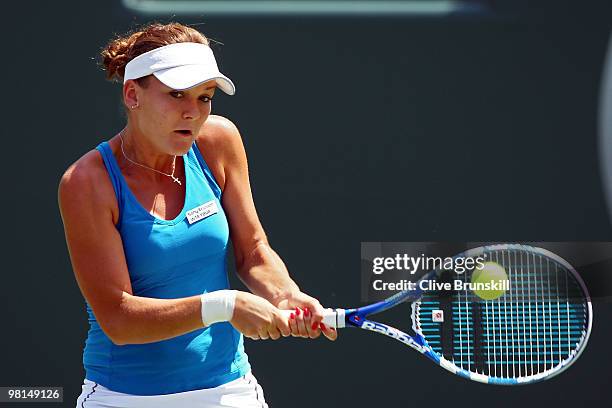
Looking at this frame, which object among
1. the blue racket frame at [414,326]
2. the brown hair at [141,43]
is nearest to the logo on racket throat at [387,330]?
the blue racket frame at [414,326]

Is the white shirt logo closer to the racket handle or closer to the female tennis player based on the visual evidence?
the female tennis player

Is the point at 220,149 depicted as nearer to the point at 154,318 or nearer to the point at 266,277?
the point at 266,277

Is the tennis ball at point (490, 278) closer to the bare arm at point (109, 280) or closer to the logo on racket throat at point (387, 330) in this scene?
the logo on racket throat at point (387, 330)

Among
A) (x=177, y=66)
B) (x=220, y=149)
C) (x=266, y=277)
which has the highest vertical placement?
Answer: (x=177, y=66)

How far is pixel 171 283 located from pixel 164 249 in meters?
0.09

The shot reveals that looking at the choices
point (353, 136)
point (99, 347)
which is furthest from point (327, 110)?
point (99, 347)

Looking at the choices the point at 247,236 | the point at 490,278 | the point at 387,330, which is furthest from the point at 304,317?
the point at 490,278

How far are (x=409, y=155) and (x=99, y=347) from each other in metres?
1.96

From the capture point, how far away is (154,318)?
2.26m

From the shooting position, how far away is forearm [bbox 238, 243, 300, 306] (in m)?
2.53

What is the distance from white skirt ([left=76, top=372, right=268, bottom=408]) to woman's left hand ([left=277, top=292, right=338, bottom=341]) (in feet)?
0.58

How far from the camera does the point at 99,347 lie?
2.40 meters

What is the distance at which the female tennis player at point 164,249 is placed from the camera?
227 cm

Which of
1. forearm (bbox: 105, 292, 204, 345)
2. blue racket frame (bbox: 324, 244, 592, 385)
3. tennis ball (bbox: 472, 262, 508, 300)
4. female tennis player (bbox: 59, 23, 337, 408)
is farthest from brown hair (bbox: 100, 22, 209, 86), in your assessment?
tennis ball (bbox: 472, 262, 508, 300)
